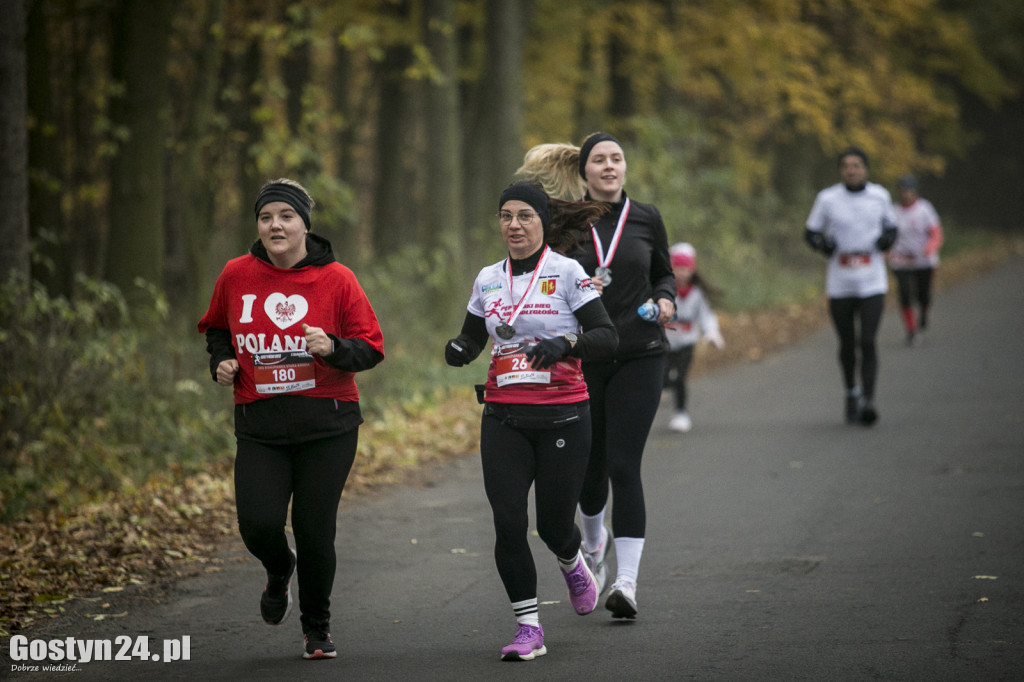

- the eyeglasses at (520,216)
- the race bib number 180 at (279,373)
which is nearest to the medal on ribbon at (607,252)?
the eyeglasses at (520,216)

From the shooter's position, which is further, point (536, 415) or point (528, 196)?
point (528, 196)

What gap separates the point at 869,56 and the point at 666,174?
10.5m

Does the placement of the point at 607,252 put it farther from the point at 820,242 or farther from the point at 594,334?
the point at 820,242

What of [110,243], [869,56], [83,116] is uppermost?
[869,56]

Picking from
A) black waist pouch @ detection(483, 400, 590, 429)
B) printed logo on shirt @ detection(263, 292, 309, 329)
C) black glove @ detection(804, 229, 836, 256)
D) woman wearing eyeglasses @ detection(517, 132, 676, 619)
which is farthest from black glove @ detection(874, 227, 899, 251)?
printed logo on shirt @ detection(263, 292, 309, 329)

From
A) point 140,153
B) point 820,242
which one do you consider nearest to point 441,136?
point 140,153

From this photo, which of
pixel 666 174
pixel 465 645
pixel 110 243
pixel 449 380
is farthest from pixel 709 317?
pixel 666 174

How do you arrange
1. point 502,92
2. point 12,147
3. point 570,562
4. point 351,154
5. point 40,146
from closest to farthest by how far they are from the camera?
point 570,562, point 12,147, point 40,146, point 502,92, point 351,154

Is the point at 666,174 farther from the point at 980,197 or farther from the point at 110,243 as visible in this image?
the point at 980,197

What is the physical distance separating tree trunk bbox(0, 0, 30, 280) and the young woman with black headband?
4788 millimetres

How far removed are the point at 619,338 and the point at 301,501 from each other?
1694 millimetres

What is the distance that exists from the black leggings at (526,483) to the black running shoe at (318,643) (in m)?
0.78

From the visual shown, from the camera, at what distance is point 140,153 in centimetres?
1285

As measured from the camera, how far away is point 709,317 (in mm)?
11781
